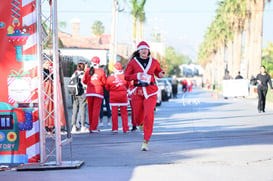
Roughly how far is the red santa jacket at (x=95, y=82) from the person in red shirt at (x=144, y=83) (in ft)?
14.8

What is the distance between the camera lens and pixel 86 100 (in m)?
17.6

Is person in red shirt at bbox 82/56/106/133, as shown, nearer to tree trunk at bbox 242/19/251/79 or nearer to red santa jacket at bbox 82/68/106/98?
red santa jacket at bbox 82/68/106/98

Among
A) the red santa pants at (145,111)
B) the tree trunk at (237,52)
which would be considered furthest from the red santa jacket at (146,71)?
the tree trunk at (237,52)

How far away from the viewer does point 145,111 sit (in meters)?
11.9

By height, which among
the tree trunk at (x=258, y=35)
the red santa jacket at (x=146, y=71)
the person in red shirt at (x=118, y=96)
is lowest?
the person in red shirt at (x=118, y=96)

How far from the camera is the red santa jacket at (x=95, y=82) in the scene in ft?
54.7

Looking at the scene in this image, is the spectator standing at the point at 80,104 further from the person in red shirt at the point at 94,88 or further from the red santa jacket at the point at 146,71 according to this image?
the red santa jacket at the point at 146,71

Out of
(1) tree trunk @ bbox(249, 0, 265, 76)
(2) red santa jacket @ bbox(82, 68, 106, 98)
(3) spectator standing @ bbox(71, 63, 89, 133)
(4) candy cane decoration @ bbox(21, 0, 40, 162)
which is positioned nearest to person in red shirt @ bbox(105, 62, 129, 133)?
(2) red santa jacket @ bbox(82, 68, 106, 98)

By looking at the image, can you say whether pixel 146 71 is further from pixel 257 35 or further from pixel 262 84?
pixel 257 35

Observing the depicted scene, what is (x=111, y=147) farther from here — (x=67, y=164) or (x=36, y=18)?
(x=36, y=18)

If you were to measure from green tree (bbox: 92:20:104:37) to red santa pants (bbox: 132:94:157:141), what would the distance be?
481ft

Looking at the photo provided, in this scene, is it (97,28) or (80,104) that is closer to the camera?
(80,104)

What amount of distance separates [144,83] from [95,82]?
16.1 feet

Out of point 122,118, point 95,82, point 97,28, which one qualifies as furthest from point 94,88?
point 97,28
